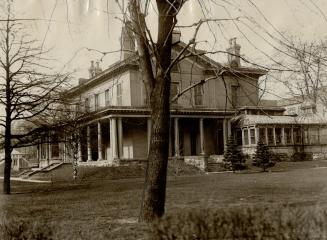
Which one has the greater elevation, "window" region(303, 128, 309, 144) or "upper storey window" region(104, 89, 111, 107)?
"upper storey window" region(104, 89, 111, 107)

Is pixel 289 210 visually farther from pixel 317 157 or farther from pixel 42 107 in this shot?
pixel 317 157

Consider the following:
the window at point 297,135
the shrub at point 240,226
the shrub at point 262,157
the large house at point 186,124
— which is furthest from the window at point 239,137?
the shrub at point 240,226

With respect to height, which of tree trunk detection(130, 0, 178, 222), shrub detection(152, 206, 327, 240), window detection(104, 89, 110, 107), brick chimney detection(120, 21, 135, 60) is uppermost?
window detection(104, 89, 110, 107)

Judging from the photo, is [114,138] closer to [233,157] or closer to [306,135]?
[233,157]

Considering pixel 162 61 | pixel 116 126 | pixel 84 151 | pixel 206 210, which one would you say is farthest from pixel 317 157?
pixel 206 210

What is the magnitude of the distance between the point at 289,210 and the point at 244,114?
31392 mm

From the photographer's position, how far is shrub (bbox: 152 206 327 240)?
4812 millimetres

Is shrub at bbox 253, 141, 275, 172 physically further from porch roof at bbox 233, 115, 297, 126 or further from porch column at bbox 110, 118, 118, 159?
porch column at bbox 110, 118, 118, 159

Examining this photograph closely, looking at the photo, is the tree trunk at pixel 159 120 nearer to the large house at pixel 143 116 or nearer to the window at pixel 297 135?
the large house at pixel 143 116

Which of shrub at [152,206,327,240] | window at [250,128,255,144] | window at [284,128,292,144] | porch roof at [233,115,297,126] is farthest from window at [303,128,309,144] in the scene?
shrub at [152,206,327,240]

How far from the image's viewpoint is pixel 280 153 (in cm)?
3428

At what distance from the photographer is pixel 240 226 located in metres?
4.92

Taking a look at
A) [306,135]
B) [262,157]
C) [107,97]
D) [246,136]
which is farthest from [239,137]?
[107,97]

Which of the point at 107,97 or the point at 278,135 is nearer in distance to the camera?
the point at 278,135
